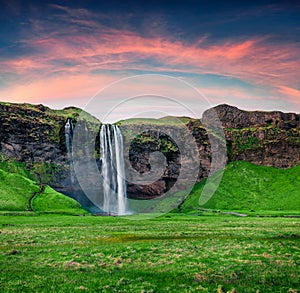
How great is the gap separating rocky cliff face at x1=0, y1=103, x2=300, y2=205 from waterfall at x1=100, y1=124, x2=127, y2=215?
10.3m

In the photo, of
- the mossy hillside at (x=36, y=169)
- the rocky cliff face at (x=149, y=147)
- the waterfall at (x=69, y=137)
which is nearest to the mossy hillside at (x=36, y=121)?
the rocky cliff face at (x=149, y=147)

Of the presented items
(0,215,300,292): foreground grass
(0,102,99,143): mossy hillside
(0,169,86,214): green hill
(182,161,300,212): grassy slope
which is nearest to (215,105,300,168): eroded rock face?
(182,161,300,212): grassy slope

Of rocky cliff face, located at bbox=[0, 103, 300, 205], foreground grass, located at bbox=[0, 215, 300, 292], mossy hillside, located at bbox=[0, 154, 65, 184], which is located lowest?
foreground grass, located at bbox=[0, 215, 300, 292]

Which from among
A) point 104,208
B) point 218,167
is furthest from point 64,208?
point 218,167

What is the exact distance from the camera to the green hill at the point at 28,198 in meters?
104

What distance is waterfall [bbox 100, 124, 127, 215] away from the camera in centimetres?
13612

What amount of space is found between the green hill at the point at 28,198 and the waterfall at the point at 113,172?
20961 millimetres

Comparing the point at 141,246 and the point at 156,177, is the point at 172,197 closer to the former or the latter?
the point at 156,177

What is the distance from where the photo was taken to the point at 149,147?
16512 cm

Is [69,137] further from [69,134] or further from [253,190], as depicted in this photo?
[253,190]

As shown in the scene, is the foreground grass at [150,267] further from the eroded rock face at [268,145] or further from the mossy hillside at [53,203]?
the eroded rock face at [268,145]

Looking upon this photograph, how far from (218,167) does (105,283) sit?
165 metres

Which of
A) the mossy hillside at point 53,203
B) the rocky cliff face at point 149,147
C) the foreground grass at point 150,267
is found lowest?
the mossy hillside at point 53,203

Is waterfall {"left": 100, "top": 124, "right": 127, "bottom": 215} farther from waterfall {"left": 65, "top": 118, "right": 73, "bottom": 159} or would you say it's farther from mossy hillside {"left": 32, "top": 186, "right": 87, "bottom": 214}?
waterfall {"left": 65, "top": 118, "right": 73, "bottom": 159}
